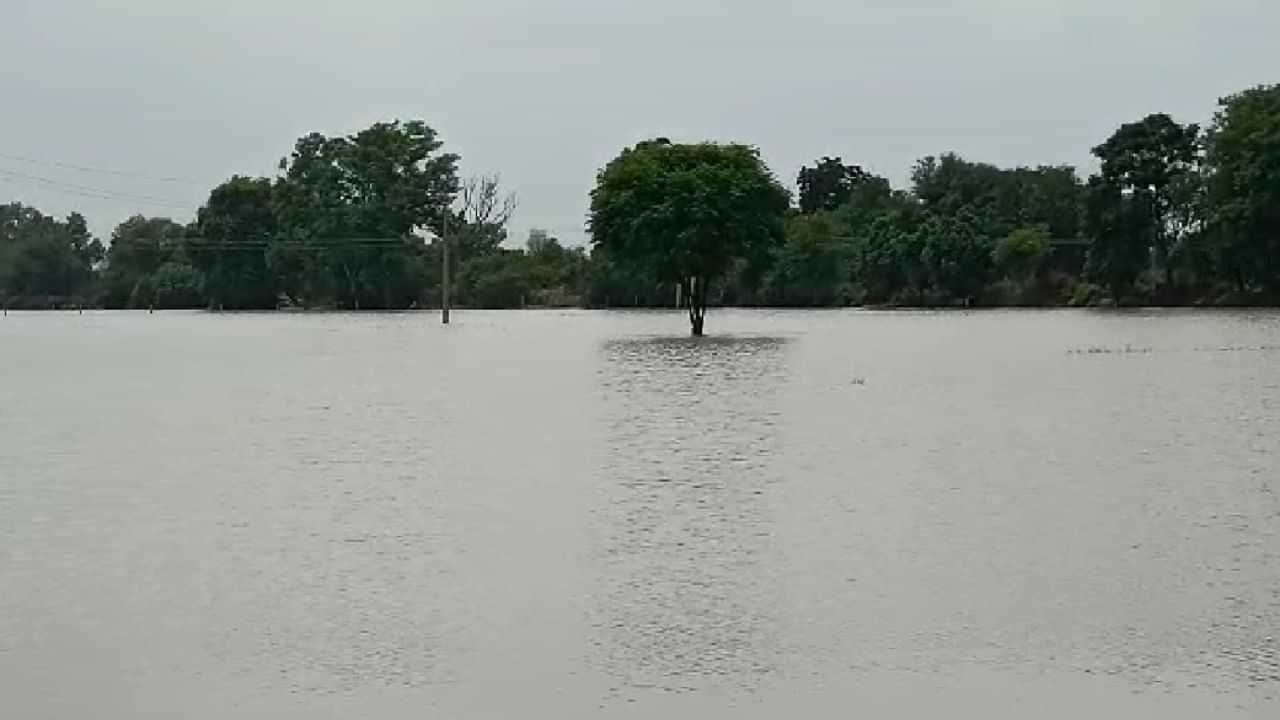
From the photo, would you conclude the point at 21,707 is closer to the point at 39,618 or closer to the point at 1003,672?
the point at 39,618

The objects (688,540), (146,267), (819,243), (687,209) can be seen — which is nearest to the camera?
(688,540)

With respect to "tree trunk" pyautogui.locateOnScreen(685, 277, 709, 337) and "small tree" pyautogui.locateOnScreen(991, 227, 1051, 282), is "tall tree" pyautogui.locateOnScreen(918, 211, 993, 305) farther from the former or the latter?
"tree trunk" pyautogui.locateOnScreen(685, 277, 709, 337)

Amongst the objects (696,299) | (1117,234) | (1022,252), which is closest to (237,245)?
(1022,252)

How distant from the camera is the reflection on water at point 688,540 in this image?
7.81 m

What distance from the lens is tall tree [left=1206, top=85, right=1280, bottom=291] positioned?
238 feet

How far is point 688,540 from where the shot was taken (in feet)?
36.6

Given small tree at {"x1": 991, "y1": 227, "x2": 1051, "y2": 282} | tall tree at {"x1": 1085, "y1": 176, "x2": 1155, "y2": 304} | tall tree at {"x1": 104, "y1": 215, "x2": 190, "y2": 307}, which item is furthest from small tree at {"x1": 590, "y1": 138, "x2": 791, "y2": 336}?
tall tree at {"x1": 104, "y1": 215, "x2": 190, "y2": 307}

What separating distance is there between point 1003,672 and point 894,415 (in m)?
14.1

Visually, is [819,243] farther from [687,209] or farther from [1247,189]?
[687,209]

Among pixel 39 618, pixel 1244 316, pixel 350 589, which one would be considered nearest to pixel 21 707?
pixel 39 618

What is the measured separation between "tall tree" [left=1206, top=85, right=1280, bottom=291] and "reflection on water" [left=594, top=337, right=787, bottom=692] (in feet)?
179

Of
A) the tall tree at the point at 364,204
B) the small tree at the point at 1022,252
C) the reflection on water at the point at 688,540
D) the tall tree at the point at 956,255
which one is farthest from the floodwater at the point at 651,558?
the tall tree at the point at 364,204

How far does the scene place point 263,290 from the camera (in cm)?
11650

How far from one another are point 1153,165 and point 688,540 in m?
77.4
